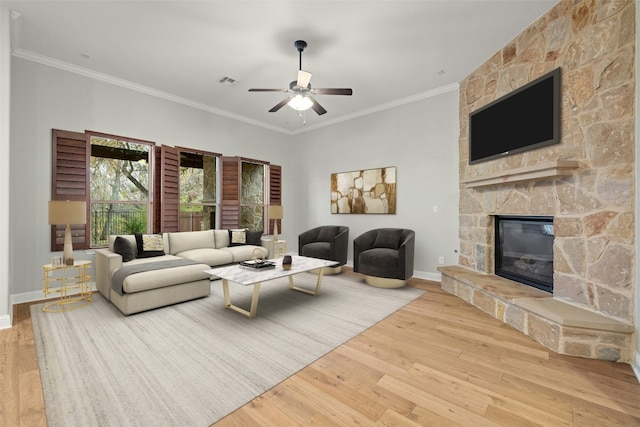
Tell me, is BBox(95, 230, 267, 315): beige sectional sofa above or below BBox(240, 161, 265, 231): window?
below

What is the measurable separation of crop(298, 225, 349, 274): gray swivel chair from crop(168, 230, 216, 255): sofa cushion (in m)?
1.66

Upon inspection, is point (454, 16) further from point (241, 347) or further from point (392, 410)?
point (241, 347)

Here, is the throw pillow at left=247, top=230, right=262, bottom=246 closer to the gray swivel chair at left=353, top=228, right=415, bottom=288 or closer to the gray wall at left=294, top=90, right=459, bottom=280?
the gray wall at left=294, top=90, right=459, bottom=280

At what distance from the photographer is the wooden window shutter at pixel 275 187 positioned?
6418 mm

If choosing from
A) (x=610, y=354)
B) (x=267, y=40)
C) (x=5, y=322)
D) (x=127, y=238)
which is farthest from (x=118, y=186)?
(x=610, y=354)

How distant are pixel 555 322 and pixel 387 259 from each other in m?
2.00

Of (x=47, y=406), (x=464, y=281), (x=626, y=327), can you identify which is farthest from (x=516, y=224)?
(x=47, y=406)

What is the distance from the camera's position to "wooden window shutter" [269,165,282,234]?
6.42 m

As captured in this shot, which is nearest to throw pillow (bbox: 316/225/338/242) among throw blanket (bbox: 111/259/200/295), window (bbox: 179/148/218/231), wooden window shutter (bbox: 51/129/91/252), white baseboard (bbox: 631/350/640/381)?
window (bbox: 179/148/218/231)

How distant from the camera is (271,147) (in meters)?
6.46

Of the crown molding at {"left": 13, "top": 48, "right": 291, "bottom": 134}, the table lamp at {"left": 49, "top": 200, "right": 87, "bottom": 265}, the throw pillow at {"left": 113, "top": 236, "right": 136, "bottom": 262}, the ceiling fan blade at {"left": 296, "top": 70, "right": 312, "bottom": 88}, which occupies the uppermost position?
the crown molding at {"left": 13, "top": 48, "right": 291, "bottom": 134}

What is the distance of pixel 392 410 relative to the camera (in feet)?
5.19

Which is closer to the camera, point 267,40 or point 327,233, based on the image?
point 267,40

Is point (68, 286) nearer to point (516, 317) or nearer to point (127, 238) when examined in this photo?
point (127, 238)
